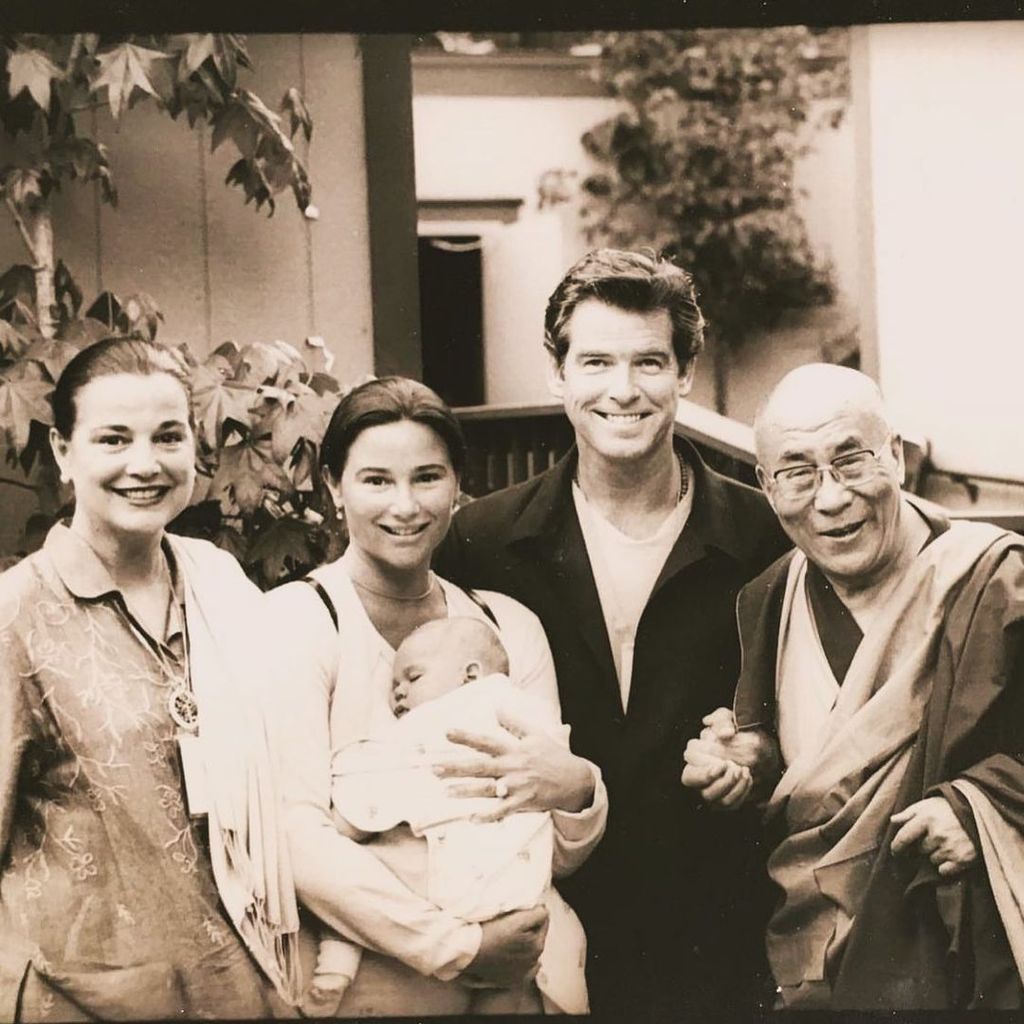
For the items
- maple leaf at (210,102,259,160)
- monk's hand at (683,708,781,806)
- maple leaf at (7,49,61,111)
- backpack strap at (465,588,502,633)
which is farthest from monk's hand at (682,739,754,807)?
maple leaf at (7,49,61,111)

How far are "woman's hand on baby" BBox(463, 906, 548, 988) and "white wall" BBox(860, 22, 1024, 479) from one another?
3.40 ft

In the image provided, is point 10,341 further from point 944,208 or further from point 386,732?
point 944,208

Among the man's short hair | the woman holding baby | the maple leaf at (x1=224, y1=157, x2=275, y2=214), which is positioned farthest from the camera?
the maple leaf at (x1=224, y1=157, x2=275, y2=214)

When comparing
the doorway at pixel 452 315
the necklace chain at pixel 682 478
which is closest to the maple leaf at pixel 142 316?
the doorway at pixel 452 315

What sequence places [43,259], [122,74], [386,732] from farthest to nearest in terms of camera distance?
[43,259], [122,74], [386,732]

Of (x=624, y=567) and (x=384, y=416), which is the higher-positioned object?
(x=384, y=416)

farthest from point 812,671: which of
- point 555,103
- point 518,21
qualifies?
point 518,21

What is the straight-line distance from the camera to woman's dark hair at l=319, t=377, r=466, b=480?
245cm

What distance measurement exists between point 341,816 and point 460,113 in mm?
1180

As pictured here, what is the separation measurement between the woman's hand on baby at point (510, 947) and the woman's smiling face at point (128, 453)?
83cm

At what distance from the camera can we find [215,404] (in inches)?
98.0

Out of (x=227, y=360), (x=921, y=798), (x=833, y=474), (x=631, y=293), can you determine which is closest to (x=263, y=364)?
(x=227, y=360)

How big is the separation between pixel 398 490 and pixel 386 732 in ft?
1.26

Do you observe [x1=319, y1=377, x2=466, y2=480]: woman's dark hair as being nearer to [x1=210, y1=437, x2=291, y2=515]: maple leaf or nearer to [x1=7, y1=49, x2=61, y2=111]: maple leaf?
[x1=210, y1=437, x2=291, y2=515]: maple leaf
